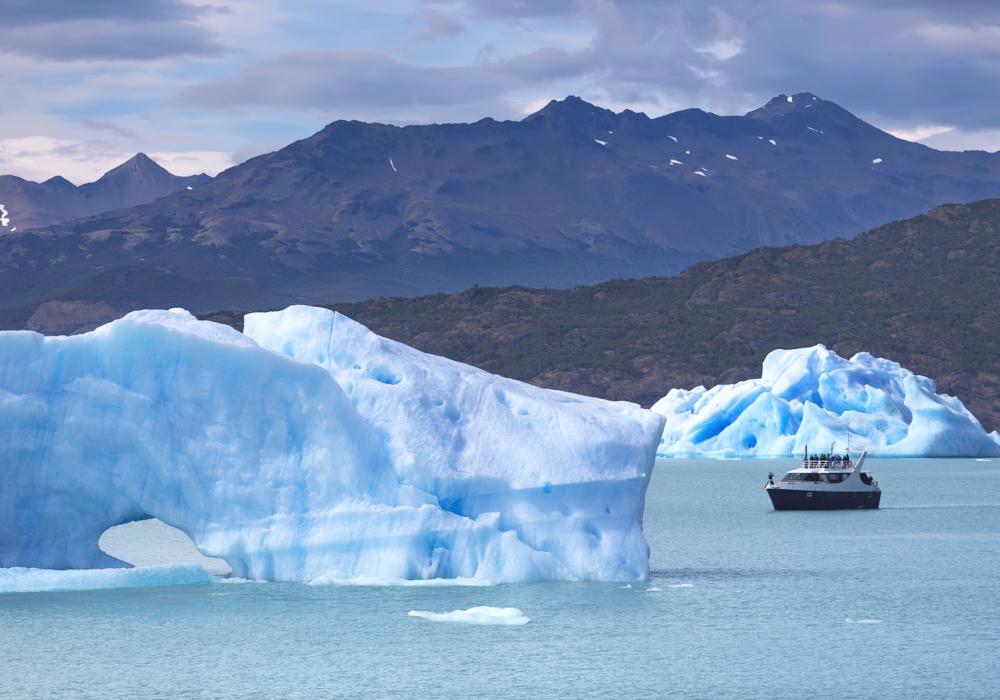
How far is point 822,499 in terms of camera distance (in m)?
53.8

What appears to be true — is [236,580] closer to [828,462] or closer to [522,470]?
[522,470]

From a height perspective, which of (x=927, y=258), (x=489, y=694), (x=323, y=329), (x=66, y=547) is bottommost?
(x=489, y=694)

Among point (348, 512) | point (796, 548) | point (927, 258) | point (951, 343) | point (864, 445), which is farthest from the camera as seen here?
point (927, 258)

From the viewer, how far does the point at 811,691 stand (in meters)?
18.6

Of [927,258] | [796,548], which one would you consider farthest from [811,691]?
[927,258]

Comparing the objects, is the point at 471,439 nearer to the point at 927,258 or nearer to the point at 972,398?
the point at 972,398

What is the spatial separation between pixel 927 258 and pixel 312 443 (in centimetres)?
15826

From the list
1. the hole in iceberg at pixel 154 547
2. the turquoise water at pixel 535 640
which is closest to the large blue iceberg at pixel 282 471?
the turquoise water at pixel 535 640

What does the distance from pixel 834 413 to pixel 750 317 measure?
7920cm

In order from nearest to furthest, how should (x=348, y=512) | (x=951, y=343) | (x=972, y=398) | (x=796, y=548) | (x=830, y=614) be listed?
(x=348, y=512), (x=830, y=614), (x=796, y=548), (x=972, y=398), (x=951, y=343)

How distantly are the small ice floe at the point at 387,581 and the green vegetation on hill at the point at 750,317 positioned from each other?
115 m

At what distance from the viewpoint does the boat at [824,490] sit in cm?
5281

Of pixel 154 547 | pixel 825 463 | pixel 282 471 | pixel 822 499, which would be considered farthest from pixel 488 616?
pixel 825 463

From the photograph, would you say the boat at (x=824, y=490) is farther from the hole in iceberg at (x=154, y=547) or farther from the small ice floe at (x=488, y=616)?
the small ice floe at (x=488, y=616)
